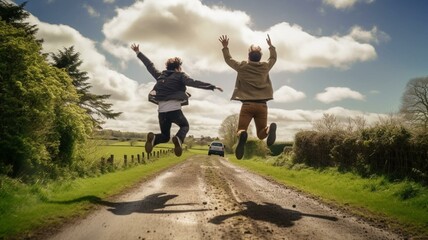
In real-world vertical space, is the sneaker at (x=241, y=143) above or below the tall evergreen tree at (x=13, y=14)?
below

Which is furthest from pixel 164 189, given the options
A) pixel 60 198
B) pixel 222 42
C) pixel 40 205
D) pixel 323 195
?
pixel 222 42

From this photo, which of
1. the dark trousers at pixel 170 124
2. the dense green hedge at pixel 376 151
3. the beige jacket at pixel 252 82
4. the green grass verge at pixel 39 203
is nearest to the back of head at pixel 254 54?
the beige jacket at pixel 252 82

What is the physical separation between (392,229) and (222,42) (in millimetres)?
5929

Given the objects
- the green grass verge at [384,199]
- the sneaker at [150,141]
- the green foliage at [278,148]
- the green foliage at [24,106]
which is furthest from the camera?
the green foliage at [278,148]

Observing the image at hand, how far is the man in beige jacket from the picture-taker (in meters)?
8.68

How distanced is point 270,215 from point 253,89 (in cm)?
312

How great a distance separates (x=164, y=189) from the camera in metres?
13.2

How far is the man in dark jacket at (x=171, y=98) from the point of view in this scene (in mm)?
8688

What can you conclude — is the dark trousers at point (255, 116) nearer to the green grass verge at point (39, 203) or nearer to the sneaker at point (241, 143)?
the sneaker at point (241, 143)

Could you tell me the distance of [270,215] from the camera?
27.4 feet

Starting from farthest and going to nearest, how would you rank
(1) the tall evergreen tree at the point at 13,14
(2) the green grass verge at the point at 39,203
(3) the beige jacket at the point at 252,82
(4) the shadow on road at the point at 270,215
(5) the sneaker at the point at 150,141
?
(1) the tall evergreen tree at the point at 13,14 < (5) the sneaker at the point at 150,141 < (3) the beige jacket at the point at 252,82 < (4) the shadow on road at the point at 270,215 < (2) the green grass verge at the point at 39,203

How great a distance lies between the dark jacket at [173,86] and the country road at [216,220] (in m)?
2.84

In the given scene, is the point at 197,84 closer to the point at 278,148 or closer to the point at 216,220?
the point at 216,220

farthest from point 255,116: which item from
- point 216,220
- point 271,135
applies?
point 216,220
